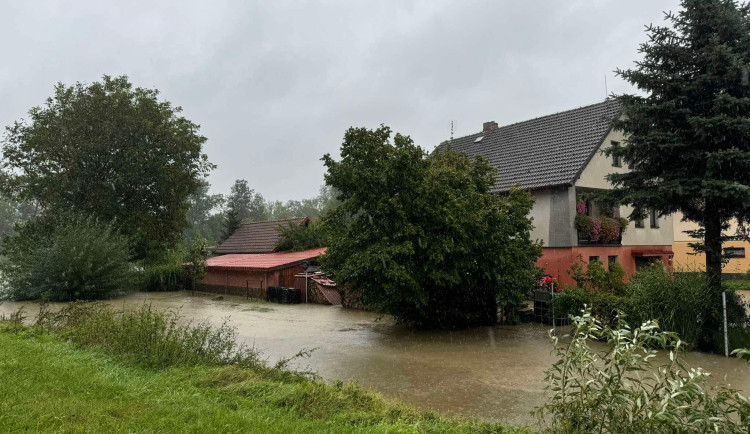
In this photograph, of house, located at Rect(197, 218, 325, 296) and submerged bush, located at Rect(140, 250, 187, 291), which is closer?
house, located at Rect(197, 218, 325, 296)

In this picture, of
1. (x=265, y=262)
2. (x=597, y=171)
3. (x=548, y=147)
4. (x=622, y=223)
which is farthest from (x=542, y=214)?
(x=265, y=262)

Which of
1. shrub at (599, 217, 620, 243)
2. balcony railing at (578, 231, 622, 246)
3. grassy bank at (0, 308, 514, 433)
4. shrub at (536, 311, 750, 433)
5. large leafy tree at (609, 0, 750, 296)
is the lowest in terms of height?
grassy bank at (0, 308, 514, 433)

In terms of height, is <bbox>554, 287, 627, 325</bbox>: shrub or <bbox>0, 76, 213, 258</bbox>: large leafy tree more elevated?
<bbox>0, 76, 213, 258</bbox>: large leafy tree

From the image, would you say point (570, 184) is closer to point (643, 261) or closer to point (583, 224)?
point (583, 224)

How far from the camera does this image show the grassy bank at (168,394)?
16.6 feet

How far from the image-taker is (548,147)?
22.9 meters

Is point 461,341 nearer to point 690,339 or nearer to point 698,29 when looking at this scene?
point 690,339

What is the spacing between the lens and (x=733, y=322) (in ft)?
36.2

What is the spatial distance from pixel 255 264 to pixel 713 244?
18.9 meters

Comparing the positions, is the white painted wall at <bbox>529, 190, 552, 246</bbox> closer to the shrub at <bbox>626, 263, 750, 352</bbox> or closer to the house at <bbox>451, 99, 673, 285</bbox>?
the house at <bbox>451, 99, 673, 285</bbox>

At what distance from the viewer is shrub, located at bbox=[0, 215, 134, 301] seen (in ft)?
74.3

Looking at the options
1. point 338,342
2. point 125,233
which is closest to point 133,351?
point 338,342

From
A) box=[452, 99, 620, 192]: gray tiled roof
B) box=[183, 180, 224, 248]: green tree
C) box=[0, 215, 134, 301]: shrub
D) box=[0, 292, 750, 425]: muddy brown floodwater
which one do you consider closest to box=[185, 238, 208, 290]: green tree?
box=[0, 215, 134, 301]: shrub

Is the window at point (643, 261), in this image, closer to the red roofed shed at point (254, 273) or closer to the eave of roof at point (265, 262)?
the eave of roof at point (265, 262)
